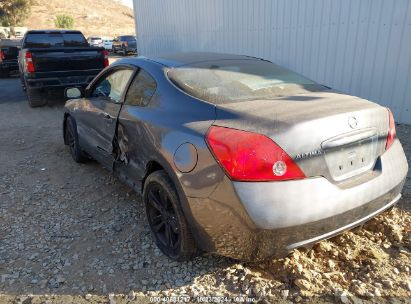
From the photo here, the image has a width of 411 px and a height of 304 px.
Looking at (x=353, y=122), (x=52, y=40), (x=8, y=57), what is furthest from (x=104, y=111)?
(x=8, y=57)

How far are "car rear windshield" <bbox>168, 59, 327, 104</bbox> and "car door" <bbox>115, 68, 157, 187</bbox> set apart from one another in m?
0.31

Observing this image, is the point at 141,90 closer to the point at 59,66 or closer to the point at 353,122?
the point at 353,122

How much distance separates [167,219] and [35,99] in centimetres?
765

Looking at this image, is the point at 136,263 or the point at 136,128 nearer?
the point at 136,263

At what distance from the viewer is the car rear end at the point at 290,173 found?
205 centimetres

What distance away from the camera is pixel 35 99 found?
9008mm

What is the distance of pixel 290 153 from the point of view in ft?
6.75

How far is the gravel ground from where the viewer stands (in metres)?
2.41

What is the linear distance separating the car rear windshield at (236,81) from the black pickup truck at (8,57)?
15.3 metres

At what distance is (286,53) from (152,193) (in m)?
5.31

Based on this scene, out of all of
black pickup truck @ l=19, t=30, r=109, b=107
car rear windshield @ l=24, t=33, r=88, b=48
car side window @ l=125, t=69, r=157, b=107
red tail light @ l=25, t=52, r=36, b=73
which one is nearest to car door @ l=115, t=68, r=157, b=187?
car side window @ l=125, t=69, r=157, b=107

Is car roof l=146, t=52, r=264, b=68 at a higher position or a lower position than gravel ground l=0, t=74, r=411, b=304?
higher

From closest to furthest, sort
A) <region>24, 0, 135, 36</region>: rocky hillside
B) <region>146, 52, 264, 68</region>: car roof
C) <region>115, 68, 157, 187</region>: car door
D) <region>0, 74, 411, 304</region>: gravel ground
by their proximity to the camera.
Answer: <region>0, 74, 411, 304</region>: gravel ground
<region>115, 68, 157, 187</region>: car door
<region>146, 52, 264, 68</region>: car roof
<region>24, 0, 135, 36</region>: rocky hillside

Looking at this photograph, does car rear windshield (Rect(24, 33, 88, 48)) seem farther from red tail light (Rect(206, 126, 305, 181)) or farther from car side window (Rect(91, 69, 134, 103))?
red tail light (Rect(206, 126, 305, 181))
